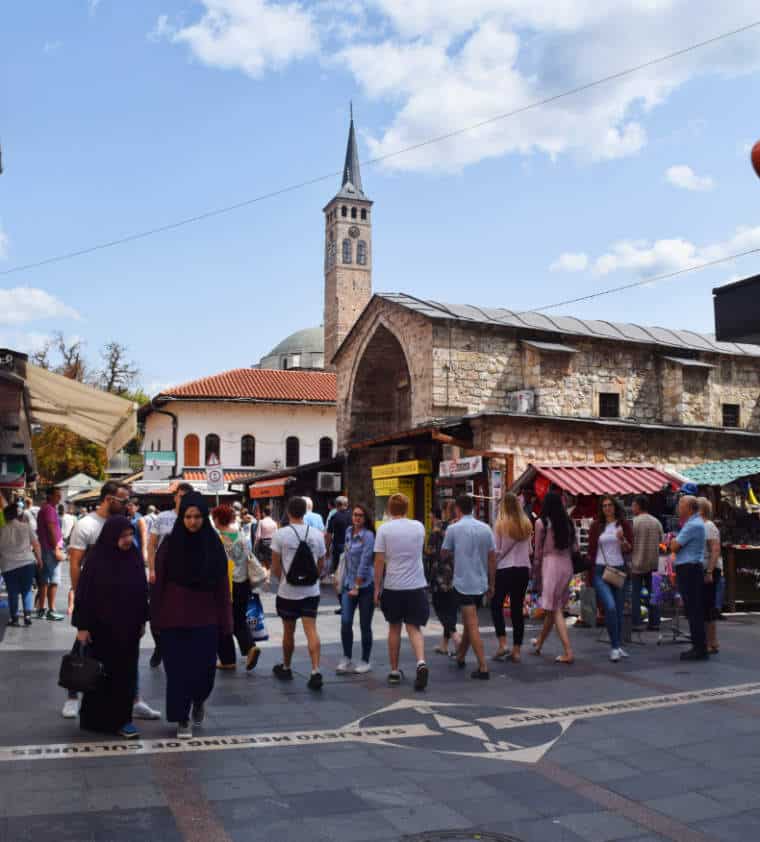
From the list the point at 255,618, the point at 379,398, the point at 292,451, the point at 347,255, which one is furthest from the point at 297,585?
the point at 347,255

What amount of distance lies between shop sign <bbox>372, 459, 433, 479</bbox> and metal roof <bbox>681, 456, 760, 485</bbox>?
19.1 ft

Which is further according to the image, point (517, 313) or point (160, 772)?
point (517, 313)

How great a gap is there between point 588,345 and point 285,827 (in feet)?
67.2

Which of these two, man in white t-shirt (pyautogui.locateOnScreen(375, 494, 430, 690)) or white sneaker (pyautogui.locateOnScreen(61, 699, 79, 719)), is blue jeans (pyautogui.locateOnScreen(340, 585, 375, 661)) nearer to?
man in white t-shirt (pyautogui.locateOnScreen(375, 494, 430, 690))

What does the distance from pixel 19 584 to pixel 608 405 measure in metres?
16.3

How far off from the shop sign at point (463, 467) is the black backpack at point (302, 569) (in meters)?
8.23

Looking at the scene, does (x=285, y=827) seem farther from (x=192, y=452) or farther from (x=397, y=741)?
(x=192, y=452)

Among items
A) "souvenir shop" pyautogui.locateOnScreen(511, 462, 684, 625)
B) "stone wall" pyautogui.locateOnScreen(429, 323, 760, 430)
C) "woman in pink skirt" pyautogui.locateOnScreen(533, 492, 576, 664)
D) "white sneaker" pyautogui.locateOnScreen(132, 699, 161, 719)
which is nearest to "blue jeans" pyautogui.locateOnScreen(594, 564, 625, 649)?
"woman in pink skirt" pyautogui.locateOnScreen(533, 492, 576, 664)

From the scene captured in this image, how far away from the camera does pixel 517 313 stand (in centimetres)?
2456

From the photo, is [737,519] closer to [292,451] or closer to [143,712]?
[143,712]

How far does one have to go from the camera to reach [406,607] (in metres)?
7.93

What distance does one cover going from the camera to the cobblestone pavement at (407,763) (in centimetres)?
424

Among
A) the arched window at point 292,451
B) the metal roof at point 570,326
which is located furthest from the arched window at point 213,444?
the metal roof at point 570,326

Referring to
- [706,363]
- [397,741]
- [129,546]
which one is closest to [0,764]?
[129,546]
